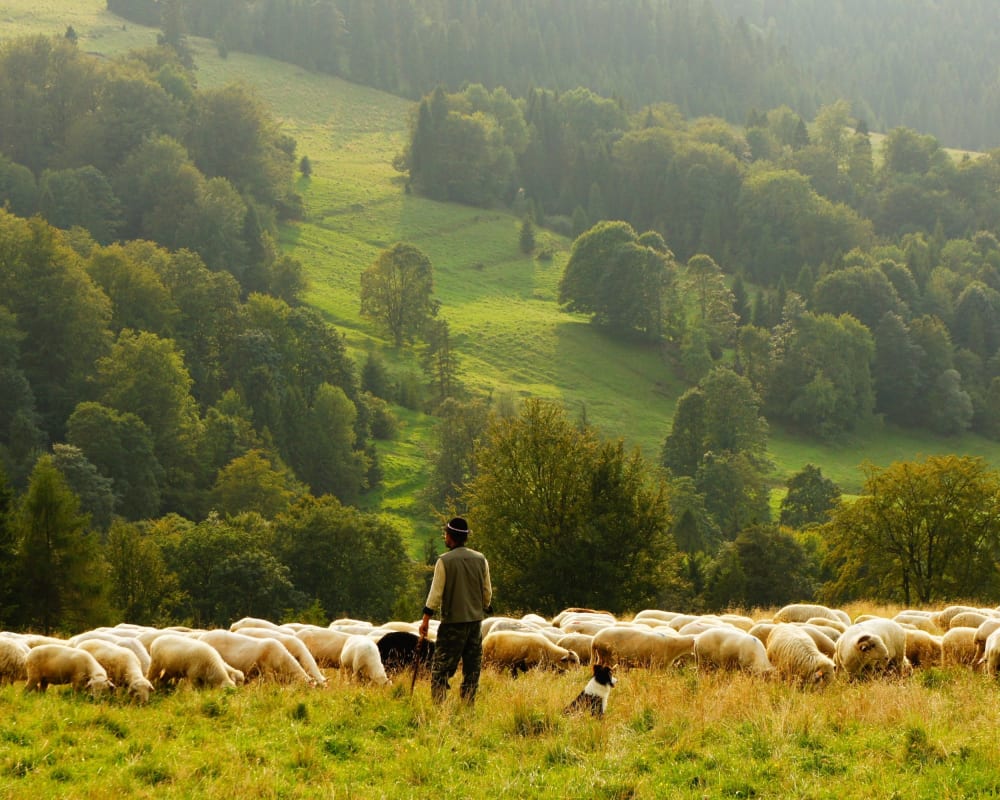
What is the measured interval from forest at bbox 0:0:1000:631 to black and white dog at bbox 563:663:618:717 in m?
33.0

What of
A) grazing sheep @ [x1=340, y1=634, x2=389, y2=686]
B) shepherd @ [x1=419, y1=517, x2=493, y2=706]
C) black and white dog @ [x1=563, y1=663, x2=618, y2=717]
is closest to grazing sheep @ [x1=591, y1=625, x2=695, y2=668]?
grazing sheep @ [x1=340, y1=634, x2=389, y2=686]

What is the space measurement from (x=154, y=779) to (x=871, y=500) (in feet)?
172

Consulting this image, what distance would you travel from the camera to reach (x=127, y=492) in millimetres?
94188

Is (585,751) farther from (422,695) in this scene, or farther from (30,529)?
(30,529)

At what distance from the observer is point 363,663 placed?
779 inches

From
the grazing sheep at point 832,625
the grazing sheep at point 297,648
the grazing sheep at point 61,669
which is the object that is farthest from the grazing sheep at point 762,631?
the grazing sheep at point 61,669

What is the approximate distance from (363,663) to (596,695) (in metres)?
5.10

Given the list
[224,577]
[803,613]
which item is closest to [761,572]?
[224,577]

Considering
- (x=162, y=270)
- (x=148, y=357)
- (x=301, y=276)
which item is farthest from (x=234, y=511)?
(x=301, y=276)

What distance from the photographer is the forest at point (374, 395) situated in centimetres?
5372

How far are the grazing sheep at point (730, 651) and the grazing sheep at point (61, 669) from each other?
9663 mm

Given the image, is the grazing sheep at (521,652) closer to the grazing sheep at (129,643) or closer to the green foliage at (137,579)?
the grazing sheep at (129,643)

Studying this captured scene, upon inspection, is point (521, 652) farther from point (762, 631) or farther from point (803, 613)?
point (803, 613)

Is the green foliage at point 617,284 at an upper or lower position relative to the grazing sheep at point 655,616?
lower
